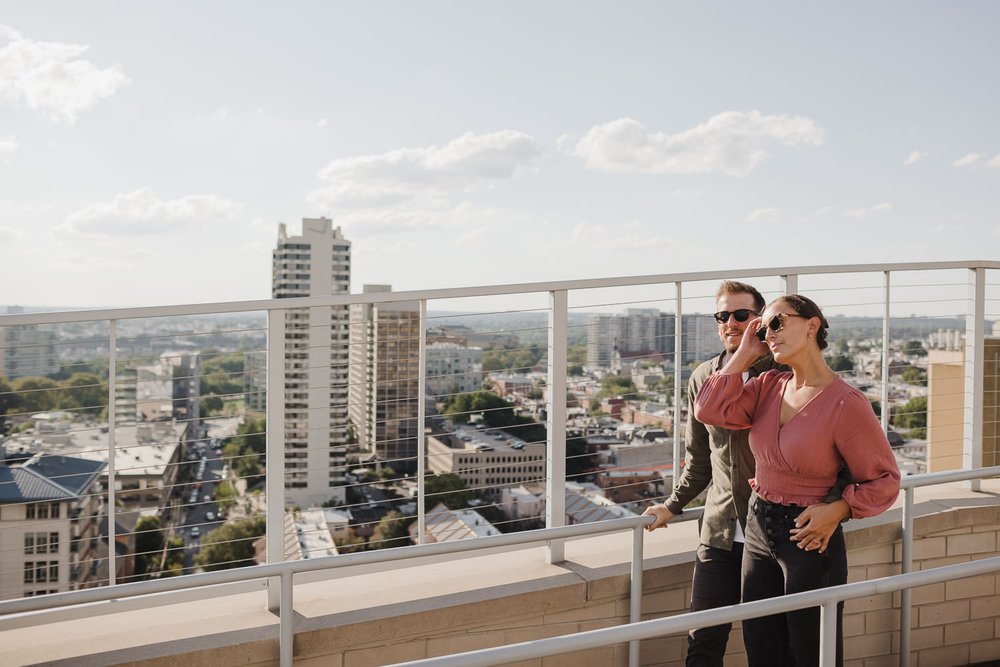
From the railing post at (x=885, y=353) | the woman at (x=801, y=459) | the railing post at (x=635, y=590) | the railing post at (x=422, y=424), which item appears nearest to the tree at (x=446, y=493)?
the railing post at (x=422, y=424)

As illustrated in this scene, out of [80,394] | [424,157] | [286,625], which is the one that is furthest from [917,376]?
[424,157]

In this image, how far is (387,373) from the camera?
3.67 m

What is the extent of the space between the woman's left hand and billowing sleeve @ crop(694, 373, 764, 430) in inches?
13.7

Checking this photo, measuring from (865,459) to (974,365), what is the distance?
2444 mm

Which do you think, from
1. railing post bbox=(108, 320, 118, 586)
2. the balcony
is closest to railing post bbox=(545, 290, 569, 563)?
the balcony

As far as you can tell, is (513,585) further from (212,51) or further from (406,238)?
(406,238)

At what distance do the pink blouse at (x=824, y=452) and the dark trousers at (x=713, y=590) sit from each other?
1.35ft

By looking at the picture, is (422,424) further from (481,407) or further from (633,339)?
(633,339)

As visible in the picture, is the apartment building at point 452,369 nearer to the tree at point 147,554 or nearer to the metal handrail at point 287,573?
the metal handrail at point 287,573

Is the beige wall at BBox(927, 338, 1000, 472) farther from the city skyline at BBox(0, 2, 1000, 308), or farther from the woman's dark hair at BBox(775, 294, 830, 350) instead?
the city skyline at BBox(0, 2, 1000, 308)

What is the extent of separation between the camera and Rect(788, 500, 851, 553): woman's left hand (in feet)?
7.79

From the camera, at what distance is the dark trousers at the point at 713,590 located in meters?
2.85

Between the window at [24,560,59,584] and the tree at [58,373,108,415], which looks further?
the tree at [58,373,108,415]

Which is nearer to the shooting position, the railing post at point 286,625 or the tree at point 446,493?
the railing post at point 286,625
